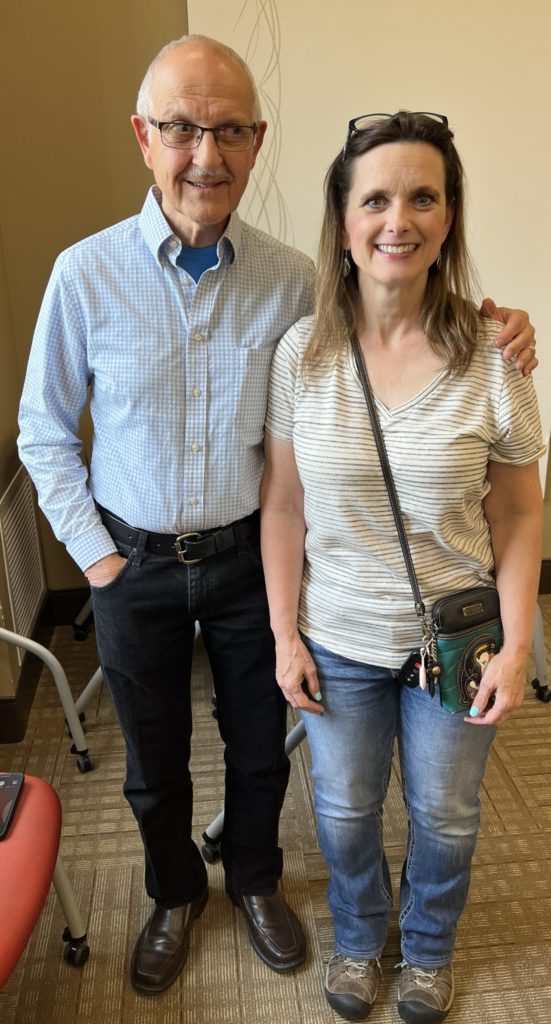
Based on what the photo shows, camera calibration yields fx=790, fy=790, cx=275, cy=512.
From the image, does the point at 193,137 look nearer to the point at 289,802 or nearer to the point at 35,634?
the point at 289,802

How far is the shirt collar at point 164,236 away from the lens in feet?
4.16

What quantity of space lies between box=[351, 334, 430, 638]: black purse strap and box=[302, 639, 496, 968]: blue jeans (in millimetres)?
160

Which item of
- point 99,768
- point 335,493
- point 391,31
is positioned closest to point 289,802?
point 99,768

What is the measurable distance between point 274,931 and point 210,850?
0.32 m

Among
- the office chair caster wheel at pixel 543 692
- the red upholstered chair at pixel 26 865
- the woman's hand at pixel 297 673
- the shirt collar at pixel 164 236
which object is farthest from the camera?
the office chair caster wheel at pixel 543 692

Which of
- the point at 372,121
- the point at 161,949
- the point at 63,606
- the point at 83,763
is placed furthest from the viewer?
the point at 63,606

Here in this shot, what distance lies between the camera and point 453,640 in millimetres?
1291

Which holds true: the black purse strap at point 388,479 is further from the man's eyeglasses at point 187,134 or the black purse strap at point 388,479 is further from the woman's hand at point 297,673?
the man's eyeglasses at point 187,134

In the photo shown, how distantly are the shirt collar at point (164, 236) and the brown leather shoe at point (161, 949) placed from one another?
1340 millimetres

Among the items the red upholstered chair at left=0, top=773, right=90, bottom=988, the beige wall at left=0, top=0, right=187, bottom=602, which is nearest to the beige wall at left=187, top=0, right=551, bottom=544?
the beige wall at left=0, top=0, right=187, bottom=602

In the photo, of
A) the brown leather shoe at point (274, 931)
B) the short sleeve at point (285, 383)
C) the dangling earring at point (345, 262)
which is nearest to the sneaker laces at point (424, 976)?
the brown leather shoe at point (274, 931)

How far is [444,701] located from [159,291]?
83 centimetres

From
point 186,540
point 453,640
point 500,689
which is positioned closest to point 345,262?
point 186,540

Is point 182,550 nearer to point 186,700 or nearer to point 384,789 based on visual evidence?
point 186,700
